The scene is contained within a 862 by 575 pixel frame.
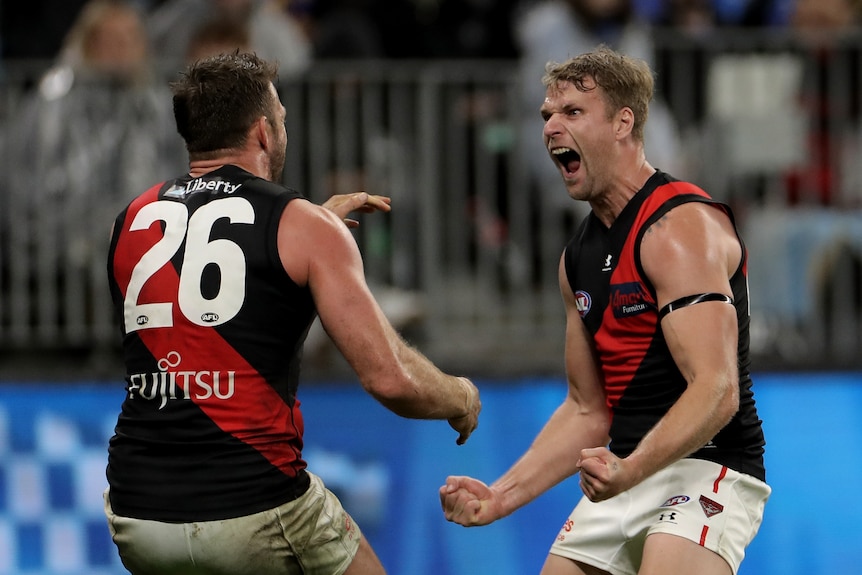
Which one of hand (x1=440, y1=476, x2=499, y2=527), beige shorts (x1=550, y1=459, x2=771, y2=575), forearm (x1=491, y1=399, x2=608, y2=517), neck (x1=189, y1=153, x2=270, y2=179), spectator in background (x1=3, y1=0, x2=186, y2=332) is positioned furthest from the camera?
spectator in background (x1=3, y1=0, x2=186, y2=332)

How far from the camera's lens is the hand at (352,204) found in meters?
4.43

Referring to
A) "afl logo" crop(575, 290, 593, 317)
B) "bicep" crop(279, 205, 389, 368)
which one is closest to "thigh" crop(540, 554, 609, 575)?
"afl logo" crop(575, 290, 593, 317)

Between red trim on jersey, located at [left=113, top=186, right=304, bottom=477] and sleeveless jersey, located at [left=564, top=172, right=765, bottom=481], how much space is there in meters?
1.18

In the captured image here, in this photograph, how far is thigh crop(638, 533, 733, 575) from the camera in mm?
4277

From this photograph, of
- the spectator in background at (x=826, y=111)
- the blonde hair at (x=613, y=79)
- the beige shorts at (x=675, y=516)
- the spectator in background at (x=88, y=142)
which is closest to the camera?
the beige shorts at (x=675, y=516)

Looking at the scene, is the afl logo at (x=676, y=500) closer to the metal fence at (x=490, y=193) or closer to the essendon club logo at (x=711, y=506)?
the essendon club logo at (x=711, y=506)

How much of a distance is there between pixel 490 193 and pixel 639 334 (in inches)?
187

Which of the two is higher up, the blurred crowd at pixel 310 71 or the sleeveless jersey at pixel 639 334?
the blurred crowd at pixel 310 71

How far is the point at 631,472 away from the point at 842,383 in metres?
5.07

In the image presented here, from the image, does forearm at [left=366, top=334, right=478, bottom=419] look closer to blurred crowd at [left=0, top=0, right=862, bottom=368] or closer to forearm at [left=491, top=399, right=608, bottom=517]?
forearm at [left=491, top=399, right=608, bottom=517]

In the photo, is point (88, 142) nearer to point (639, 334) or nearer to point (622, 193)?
point (622, 193)

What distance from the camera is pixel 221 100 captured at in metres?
4.17

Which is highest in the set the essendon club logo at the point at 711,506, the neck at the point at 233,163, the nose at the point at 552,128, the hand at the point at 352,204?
the nose at the point at 552,128

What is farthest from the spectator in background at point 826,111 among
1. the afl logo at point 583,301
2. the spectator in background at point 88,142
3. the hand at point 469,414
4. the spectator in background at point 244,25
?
the hand at point 469,414
